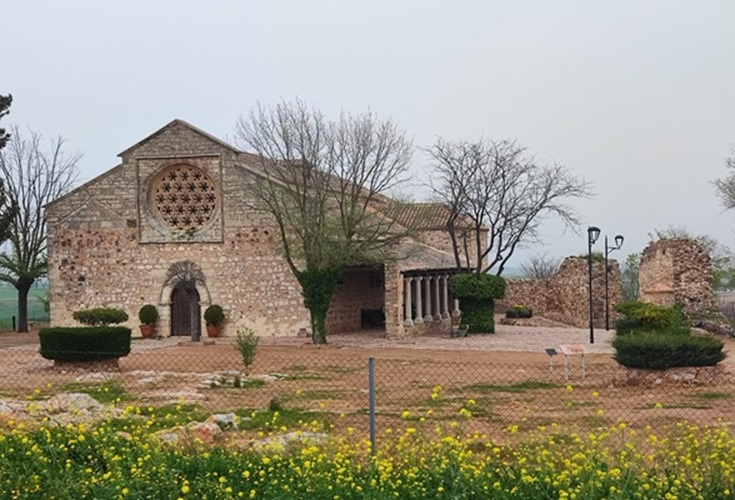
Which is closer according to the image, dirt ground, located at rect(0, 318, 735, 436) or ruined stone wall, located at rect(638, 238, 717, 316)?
dirt ground, located at rect(0, 318, 735, 436)

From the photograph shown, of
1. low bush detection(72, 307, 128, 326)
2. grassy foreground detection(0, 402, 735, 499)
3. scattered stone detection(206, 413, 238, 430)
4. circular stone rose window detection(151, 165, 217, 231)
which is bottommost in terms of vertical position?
scattered stone detection(206, 413, 238, 430)

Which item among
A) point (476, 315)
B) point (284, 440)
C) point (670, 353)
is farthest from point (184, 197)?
point (284, 440)

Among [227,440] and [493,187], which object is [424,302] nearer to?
[493,187]

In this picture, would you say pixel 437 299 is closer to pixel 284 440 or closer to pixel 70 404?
pixel 70 404

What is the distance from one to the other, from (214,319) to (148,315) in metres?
2.46

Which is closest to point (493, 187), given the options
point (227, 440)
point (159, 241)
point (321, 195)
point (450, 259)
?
point (450, 259)

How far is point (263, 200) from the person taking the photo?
27.2 metres

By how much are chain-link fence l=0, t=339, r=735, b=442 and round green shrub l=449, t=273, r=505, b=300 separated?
7599 millimetres

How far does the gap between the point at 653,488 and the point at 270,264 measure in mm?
23279

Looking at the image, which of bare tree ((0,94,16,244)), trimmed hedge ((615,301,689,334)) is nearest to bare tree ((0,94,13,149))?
bare tree ((0,94,16,244))

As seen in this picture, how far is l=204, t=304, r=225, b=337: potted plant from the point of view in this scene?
28344 millimetres

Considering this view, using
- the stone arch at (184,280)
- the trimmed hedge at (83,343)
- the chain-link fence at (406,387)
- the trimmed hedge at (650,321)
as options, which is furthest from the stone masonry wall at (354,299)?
the trimmed hedge at (83,343)

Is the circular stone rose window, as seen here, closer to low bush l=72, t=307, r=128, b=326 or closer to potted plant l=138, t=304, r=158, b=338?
potted plant l=138, t=304, r=158, b=338

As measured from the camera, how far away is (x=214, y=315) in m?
28.3
